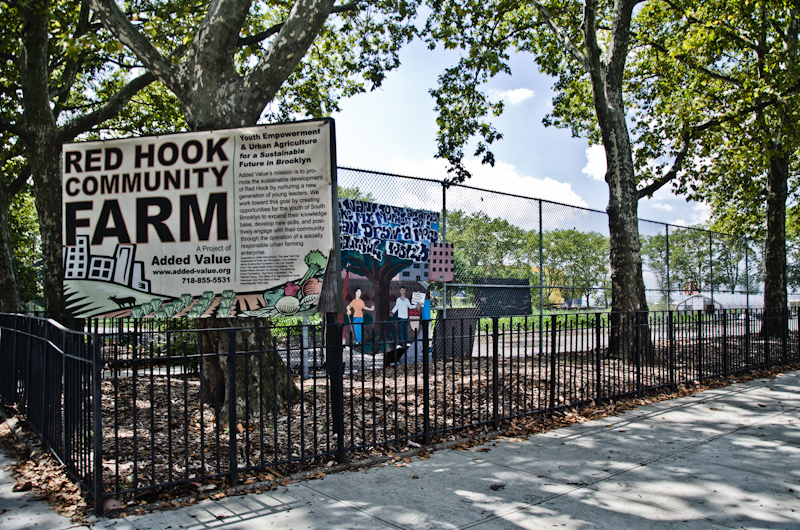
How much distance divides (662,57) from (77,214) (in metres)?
17.3

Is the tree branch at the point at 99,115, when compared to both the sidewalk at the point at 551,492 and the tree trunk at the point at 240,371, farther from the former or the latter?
the sidewalk at the point at 551,492

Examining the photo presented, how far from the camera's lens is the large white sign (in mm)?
5652

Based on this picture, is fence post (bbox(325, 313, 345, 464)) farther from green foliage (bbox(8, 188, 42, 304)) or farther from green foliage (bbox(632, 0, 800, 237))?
green foliage (bbox(8, 188, 42, 304))

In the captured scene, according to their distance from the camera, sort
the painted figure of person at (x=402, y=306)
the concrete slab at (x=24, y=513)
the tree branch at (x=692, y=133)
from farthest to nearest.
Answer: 1. the tree branch at (x=692, y=133)
2. the painted figure of person at (x=402, y=306)
3. the concrete slab at (x=24, y=513)

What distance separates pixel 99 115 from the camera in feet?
39.2

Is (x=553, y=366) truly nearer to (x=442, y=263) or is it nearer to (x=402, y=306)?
(x=402, y=306)

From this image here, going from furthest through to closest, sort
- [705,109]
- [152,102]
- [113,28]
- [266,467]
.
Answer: [152,102] < [705,109] < [113,28] < [266,467]

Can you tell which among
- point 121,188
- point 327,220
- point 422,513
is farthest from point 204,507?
point 121,188

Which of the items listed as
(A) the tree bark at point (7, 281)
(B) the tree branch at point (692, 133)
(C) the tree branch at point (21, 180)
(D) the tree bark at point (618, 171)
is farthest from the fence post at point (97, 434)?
(C) the tree branch at point (21, 180)

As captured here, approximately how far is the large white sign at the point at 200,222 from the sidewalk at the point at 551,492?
1.86 m

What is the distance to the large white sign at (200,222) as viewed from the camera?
18.5 ft

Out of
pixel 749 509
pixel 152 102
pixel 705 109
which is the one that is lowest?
pixel 749 509

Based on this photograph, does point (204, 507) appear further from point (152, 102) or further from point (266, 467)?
point (152, 102)

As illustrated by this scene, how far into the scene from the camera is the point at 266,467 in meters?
5.16
